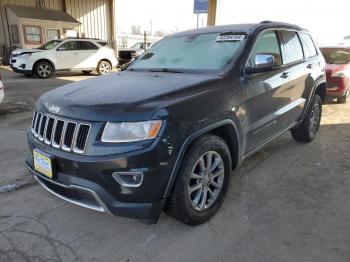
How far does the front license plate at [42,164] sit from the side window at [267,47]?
2135mm

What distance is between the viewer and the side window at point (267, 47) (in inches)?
135

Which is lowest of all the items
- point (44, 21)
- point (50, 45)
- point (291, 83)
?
point (50, 45)

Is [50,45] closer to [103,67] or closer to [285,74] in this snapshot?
[103,67]

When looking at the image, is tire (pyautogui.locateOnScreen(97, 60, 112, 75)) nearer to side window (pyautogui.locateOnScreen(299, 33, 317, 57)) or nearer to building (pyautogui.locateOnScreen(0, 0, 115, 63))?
building (pyautogui.locateOnScreen(0, 0, 115, 63))

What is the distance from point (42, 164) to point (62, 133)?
0.38 metres

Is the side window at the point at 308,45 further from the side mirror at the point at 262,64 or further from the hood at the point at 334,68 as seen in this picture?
the hood at the point at 334,68

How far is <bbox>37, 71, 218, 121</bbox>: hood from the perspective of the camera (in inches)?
94.5

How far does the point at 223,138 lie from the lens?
3131 mm

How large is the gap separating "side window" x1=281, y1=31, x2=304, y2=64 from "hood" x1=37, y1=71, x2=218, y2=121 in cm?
161

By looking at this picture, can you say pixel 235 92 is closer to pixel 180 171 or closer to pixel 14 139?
pixel 180 171

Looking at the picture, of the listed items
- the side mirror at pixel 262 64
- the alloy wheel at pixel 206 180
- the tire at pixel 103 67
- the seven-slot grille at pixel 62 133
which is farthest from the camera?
the tire at pixel 103 67

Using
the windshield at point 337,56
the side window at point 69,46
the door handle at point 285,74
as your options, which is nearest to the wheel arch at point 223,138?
the door handle at point 285,74

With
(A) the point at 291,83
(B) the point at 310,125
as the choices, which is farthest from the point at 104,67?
(A) the point at 291,83

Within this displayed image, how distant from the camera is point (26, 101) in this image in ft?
28.1
